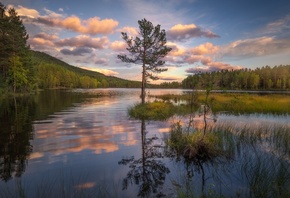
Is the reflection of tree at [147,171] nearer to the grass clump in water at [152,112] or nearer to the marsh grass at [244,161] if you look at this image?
the marsh grass at [244,161]

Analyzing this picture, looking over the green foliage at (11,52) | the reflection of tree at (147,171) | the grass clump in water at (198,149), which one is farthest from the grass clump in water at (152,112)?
the green foliage at (11,52)

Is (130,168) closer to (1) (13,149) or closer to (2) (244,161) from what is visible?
(2) (244,161)

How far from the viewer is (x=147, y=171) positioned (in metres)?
8.57

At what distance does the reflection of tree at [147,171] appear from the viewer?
283 inches

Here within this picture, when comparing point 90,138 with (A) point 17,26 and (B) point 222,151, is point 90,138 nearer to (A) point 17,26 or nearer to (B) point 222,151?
(B) point 222,151

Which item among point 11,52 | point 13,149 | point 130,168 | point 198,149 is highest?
point 11,52

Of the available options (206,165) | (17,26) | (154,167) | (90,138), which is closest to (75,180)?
(154,167)

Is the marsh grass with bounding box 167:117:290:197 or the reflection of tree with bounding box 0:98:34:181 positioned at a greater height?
the marsh grass with bounding box 167:117:290:197

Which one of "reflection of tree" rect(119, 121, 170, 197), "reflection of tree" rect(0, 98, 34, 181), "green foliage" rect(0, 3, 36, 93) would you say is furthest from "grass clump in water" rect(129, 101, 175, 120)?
"green foliage" rect(0, 3, 36, 93)

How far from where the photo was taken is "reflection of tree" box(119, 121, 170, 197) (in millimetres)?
7199

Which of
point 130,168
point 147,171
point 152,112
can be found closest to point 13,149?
point 130,168

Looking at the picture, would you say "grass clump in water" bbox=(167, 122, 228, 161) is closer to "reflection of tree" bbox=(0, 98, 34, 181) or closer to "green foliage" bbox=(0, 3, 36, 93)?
"reflection of tree" bbox=(0, 98, 34, 181)

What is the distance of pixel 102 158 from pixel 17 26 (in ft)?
170

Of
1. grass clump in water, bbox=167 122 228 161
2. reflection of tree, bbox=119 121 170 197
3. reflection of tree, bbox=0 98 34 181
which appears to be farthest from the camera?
grass clump in water, bbox=167 122 228 161
